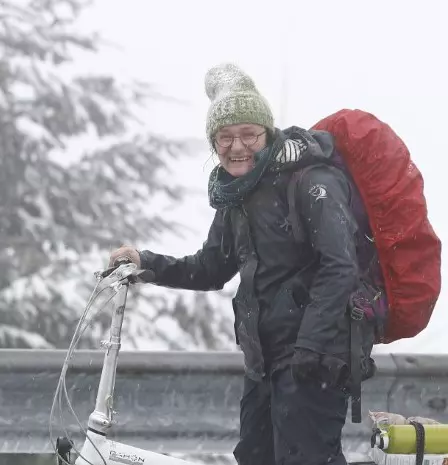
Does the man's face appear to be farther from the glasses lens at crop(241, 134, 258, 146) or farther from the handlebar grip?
the handlebar grip

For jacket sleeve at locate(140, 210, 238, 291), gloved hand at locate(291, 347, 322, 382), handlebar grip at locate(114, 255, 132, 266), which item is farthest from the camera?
jacket sleeve at locate(140, 210, 238, 291)

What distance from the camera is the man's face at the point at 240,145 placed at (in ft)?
10.4

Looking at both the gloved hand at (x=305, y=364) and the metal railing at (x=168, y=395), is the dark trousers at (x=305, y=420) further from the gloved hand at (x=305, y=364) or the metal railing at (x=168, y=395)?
the metal railing at (x=168, y=395)

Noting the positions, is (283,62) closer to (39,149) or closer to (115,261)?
(39,149)

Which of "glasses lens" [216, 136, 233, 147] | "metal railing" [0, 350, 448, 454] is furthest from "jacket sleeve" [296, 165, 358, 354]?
"metal railing" [0, 350, 448, 454]

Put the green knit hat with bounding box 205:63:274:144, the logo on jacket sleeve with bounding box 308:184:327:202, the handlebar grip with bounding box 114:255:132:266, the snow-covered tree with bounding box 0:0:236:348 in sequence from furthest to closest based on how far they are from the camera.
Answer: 1. the snow-covered tree with bounding box 0:0:236:348
2. the handlebar grip with bounding box 114:255:132:266
3. the green knit hat with bounding box 205:63:274:144
4. the logo on jacket sleeve with bounding box 308:184:327:202

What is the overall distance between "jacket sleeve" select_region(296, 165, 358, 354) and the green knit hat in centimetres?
27

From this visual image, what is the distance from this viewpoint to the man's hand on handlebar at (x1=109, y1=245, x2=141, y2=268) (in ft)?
10.9

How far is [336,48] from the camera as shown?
1064 cm

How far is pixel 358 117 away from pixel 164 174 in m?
4.53

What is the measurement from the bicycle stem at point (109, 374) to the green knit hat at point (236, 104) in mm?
598

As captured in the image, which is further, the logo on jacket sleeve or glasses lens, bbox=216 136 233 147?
glasses lens, bbox=216 136 233 147

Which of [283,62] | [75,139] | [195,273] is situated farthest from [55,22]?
[195,273]

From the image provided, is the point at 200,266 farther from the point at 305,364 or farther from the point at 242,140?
the point at 305,364
